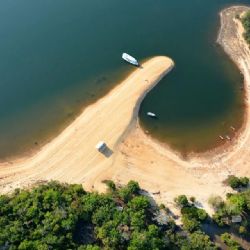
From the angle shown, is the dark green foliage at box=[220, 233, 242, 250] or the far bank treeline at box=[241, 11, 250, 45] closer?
the dark green foliage at box=[220, 233, 242, 250]

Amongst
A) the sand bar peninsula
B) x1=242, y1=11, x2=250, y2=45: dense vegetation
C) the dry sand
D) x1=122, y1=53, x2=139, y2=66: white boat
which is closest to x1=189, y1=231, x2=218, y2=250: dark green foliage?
the dry sand

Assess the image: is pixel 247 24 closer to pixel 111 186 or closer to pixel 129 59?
pixel 129 59

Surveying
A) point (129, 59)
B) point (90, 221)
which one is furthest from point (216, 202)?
point (129, 59)

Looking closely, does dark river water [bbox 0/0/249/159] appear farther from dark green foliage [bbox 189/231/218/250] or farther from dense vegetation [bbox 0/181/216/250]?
dark green foliage [bbox 189/231/218/250]

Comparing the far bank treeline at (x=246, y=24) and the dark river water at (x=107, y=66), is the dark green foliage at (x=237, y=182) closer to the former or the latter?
the dark river water at (x=107, y=66)

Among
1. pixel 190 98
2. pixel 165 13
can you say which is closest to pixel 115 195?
pixel 190 98

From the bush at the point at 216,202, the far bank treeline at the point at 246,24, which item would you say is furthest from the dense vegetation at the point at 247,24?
the bush at the point at 216,202
